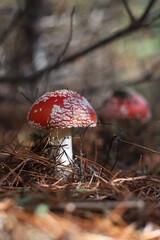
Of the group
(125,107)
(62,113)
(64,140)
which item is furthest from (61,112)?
(125,107)

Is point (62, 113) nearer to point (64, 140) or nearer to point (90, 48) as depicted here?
point (64, 140)

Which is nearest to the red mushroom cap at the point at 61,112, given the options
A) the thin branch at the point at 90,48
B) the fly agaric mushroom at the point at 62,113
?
the fly agaric mushroom at the point at 62,113

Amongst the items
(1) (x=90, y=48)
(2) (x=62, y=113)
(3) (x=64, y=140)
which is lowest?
(3) (x=64, y=140)

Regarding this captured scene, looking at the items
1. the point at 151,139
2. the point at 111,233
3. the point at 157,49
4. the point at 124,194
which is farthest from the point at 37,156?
the point at 157,49

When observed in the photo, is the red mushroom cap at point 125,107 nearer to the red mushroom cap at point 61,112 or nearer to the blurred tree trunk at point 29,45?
the blurred tree trunk at point 29,45

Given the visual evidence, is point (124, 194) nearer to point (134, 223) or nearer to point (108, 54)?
point (134, 223)

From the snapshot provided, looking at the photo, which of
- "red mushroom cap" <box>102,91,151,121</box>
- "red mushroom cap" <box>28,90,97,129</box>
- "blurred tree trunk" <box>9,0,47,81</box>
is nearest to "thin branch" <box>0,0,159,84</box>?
"blurred tree trunk" <box>9,0,47,81</box>
